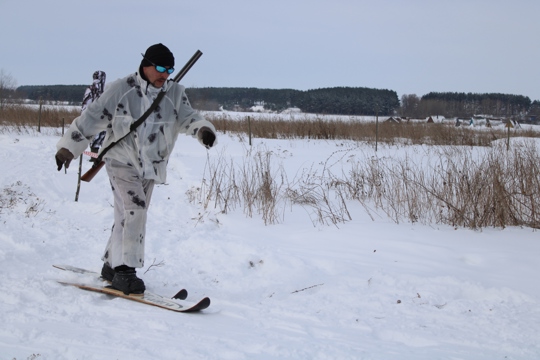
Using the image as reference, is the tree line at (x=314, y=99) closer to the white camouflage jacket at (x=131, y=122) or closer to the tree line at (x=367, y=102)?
the tree line at (x=367, y=102)

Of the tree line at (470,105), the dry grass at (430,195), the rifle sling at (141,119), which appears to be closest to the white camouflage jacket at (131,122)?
the rifle sling at (141,119)

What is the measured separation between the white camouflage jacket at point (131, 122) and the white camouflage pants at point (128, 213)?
0.08 metres

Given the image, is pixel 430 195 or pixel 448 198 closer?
pixel 448 198

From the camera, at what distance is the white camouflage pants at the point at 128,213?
3924 mm

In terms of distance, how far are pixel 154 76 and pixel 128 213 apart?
103 centimetres

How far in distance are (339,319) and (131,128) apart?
202 cm

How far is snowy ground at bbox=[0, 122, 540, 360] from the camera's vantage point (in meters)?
3.02

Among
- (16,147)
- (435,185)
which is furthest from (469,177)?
(16,147)

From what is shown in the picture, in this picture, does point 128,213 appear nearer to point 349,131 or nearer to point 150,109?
point 150,109

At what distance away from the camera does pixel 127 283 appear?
12.9 ft

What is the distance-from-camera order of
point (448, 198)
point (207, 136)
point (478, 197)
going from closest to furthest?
point (207, 136) < point (478, 197) < point (448, 198)

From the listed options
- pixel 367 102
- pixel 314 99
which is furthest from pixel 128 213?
pixel 367 102

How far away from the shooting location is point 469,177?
23.5 feet

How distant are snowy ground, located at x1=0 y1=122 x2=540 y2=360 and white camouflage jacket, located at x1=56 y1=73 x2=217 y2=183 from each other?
1.03m
